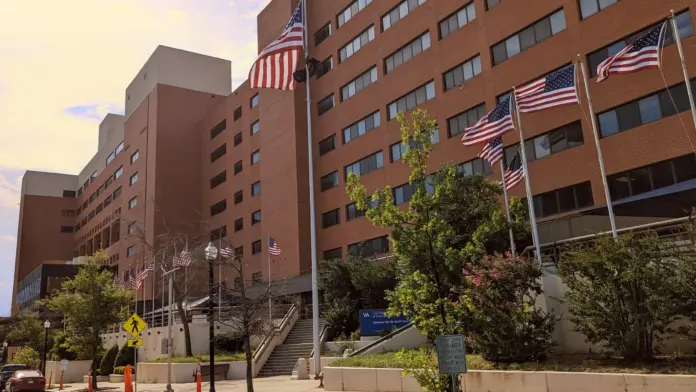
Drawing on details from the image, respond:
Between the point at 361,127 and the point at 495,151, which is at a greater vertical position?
the point at 361,127

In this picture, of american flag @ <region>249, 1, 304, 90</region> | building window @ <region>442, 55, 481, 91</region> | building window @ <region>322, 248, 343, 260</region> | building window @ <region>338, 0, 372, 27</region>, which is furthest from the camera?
building window @ <region>338, 0, 372, 27</region>

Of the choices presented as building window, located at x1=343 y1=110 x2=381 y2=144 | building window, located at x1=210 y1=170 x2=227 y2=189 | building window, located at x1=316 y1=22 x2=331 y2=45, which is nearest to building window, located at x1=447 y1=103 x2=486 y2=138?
building window, located at x1=343 y1=110 x2=381 y2=144

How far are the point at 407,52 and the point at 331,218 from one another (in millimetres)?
14550

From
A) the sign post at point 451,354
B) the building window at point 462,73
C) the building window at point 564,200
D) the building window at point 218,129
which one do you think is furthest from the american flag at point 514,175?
the building window at point 218,129

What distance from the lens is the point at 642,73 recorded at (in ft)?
84.9

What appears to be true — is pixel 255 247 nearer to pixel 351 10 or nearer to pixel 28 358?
pixel 28 358

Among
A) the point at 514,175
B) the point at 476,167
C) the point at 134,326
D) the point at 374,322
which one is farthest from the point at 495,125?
the point at 134,326

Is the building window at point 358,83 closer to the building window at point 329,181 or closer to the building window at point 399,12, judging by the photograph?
the building window at point 399,12

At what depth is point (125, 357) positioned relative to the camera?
132ft

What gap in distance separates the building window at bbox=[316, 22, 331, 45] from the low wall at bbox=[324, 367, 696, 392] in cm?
3595

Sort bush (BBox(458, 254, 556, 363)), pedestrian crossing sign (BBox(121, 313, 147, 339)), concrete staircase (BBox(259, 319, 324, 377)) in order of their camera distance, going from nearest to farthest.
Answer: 1. bush (BBox(458, 254, 556, 363))
2. pedestrian crossing sign (BBox(121, 313, 147, 339))
3. concrete staircase (BBox(259, 319, 324, 377))

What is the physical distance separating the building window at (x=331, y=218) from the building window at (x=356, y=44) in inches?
494

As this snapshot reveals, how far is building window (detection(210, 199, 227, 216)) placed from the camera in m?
65.7

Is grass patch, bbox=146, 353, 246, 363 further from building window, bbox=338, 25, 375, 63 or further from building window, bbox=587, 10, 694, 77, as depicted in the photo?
building window, bbox=338, 25, 375, 63
